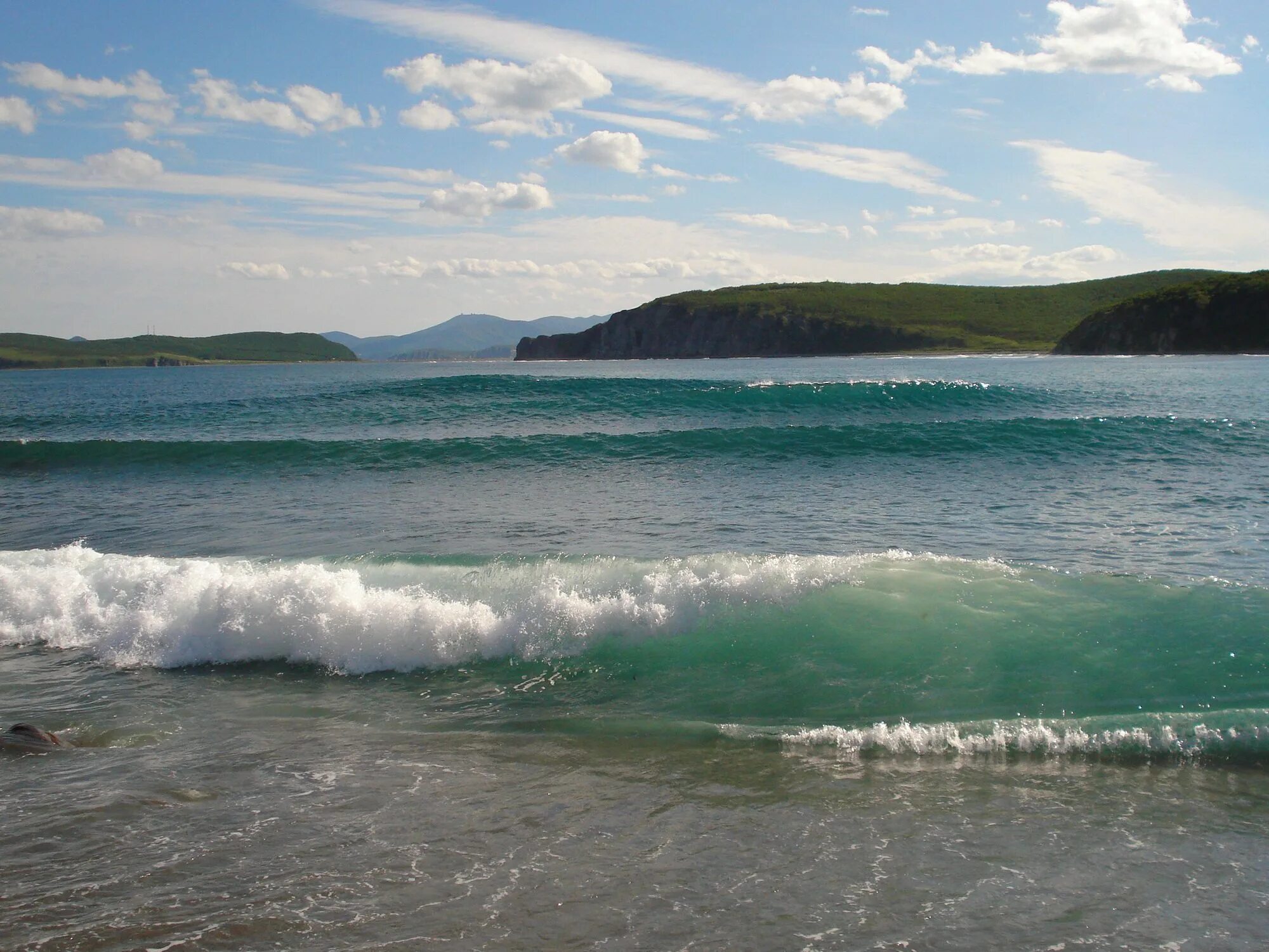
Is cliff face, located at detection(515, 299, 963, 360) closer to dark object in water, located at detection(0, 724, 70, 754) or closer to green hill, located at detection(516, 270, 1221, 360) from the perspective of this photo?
green hill, located at detection(516, 270, 1221, 360)

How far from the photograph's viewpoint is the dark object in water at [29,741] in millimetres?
7012

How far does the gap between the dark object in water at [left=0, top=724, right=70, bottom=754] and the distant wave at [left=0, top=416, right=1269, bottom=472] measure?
50.4ft

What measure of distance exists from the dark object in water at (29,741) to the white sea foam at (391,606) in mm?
2344

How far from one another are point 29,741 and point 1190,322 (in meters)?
103

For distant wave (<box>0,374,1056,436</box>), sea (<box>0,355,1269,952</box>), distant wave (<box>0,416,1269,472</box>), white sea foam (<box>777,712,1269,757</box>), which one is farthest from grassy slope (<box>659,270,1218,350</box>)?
white sea foam (<box>777,712,1269,757</box>)

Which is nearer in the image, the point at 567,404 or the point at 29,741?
the point at 29,741

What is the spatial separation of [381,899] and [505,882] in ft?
2.23

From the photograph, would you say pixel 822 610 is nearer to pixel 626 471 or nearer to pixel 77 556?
pixel 77 556

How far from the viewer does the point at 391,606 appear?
9875 millimetres

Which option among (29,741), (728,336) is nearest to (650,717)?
(29,741)

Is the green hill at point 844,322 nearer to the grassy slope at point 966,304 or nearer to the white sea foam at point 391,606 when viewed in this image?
the grassy slope at point 966,304

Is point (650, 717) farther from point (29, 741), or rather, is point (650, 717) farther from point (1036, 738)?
point (29, 741)

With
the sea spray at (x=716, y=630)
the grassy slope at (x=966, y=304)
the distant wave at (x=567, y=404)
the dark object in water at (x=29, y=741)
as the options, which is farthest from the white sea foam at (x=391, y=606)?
the grassy slope at (x=966, y=304)

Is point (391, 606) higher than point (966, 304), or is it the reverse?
point (966, 304)
